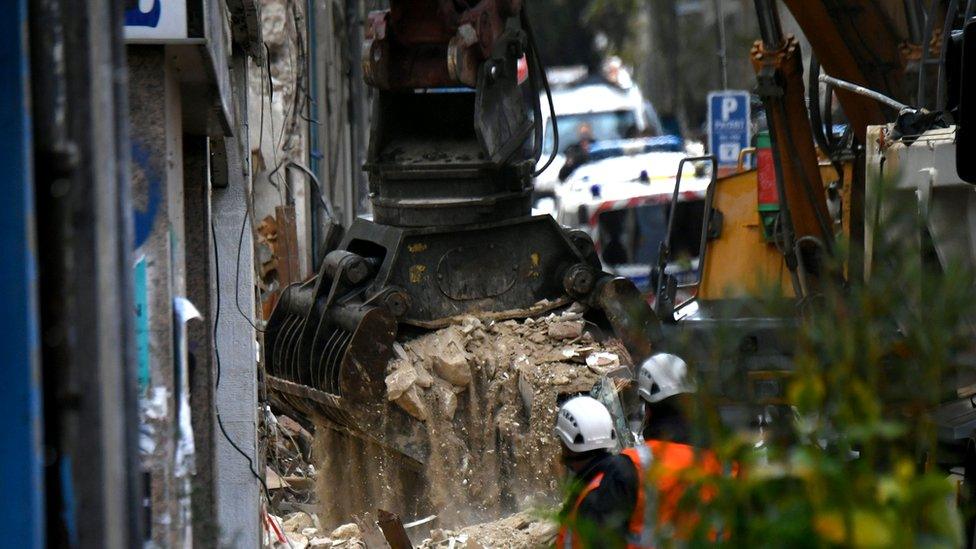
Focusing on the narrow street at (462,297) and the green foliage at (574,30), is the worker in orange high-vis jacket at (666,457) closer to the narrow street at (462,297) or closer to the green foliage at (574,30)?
the narrow street at (462,297)

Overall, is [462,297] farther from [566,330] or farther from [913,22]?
[913,22]

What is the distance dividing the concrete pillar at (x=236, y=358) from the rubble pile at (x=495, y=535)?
175 cm

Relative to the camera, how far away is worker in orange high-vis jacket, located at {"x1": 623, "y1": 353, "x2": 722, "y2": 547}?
2.62m

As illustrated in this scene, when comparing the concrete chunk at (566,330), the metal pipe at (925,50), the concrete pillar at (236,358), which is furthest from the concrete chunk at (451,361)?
the metal pipe at (925,50)

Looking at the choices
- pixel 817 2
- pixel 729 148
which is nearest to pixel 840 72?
pixel 817 2

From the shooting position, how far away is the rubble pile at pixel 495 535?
8141 millimetres

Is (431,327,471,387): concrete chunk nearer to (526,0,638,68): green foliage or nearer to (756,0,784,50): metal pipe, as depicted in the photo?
(756,0,784,50): metal pipe

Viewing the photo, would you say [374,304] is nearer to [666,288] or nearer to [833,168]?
[666,288]

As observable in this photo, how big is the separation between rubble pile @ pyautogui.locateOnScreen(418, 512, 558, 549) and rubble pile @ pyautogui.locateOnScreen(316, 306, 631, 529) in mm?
185

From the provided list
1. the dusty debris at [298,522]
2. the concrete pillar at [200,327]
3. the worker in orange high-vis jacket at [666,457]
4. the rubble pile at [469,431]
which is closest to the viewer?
the worker in orange high-vis jacket at [666,457]

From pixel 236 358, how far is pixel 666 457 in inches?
126

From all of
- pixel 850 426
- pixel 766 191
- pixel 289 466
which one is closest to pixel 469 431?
pixel 289 466

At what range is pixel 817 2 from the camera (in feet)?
30.3

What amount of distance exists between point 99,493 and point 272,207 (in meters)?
10.3
